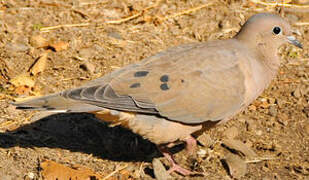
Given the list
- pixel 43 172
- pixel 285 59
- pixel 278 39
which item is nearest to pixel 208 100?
pixel 278 39

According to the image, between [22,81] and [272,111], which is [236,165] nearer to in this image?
[272,111]

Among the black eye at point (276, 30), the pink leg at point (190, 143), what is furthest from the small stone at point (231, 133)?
the black eye at point (276, 30)

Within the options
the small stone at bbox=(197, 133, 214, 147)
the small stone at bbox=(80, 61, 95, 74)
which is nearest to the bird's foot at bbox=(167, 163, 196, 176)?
→ the small stone at bbox=(197, 133, 214, 147)

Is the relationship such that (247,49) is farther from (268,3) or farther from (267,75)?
(268,3)

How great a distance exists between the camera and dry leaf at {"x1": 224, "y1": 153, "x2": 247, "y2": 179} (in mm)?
4293

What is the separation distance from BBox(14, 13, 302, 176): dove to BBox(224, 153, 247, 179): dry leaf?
1.62 feet

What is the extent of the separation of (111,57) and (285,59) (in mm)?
2062

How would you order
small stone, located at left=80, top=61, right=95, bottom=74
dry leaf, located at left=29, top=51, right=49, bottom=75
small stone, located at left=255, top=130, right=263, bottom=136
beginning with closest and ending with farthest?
1. small stone, located at left=255, top=130, right=263, bottom=136
2. dry leaf, located at left=29, top=51, right=49, bottom=75
3. small stone, located at left=80, top=61, right=95, bottom=74

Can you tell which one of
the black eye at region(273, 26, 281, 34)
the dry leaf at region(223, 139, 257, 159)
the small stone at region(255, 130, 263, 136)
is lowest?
the dry leaf at region(223, 139, 257, 159)

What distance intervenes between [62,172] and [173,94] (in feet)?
3.58

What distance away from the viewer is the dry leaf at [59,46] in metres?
5.50

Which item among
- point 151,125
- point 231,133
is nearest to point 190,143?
point 151,125

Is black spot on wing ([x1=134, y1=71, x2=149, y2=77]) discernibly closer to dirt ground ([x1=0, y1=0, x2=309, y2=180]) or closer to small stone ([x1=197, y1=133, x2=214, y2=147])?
dirt ground ([x1=0, y1=0, x2=309, y2=180])

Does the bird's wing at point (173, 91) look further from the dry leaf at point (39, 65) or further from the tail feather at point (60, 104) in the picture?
the dry leaf at point (39, 65)
